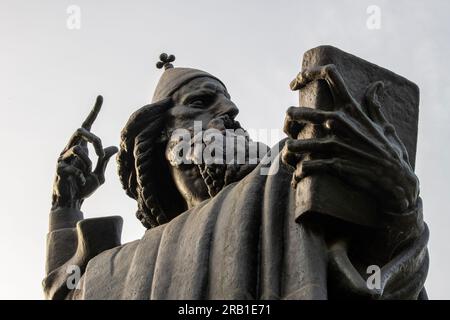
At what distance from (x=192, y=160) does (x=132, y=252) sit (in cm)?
101

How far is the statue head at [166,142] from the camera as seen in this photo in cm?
944

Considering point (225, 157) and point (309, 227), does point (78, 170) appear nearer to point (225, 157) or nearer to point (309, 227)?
point (225, 157)

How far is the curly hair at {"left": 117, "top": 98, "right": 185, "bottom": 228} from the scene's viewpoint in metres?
9.50

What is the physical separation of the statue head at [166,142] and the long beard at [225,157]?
74 mm

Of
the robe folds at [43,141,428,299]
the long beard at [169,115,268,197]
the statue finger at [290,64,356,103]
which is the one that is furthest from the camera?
the long beard at [169,115,268,197]

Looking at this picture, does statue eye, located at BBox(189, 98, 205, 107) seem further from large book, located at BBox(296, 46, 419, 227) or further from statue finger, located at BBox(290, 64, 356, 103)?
statue finger, located at BBox(290, 64, 356, 103)

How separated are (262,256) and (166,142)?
2297 mm

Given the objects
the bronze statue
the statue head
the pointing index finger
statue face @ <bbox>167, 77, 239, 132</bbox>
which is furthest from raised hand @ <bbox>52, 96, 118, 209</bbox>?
the bronze statue

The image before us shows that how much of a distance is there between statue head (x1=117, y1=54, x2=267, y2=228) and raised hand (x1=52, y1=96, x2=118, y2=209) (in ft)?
1.90

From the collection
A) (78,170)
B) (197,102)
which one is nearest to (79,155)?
(78,170)

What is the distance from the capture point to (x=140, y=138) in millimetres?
9594

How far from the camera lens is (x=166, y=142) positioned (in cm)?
955

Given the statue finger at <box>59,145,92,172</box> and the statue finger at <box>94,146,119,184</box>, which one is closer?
the statue finger at <box>59,145,92,172</box>
